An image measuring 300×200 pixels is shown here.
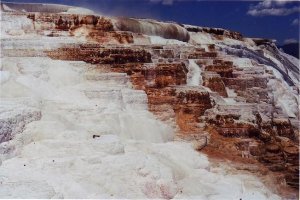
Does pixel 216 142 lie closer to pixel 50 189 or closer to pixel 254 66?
pixel 50 189

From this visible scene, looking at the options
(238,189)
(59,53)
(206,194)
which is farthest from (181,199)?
(59,53)

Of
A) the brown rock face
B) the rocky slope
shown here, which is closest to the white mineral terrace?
the rocky slope

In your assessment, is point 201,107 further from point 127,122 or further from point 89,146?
point 89,146

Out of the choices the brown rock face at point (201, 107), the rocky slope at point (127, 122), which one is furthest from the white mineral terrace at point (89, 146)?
the brown rock face at point (201, 107)

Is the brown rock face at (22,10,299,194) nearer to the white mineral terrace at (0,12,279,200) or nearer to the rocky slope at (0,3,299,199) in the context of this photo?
the rocky slope at (0,3,299,199)

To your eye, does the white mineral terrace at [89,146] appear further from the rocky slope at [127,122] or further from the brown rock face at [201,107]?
the brown rock face at [201,107]
